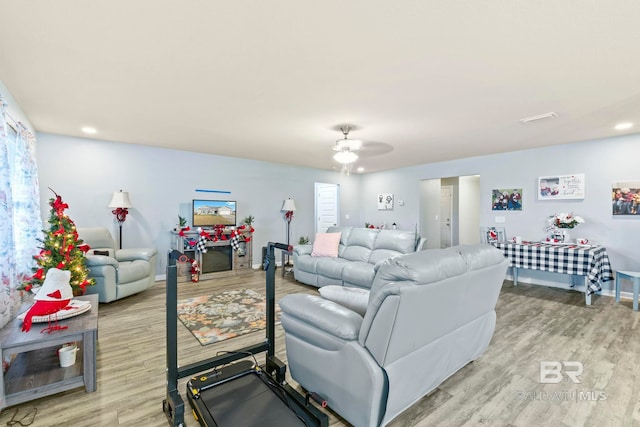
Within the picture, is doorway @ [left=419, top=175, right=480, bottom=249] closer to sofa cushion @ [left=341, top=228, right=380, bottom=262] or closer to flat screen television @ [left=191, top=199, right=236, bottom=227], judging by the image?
sofa cushion @ [left=341, top=228, right=380, bottom=262]

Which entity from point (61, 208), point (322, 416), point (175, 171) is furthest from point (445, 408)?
point (175, 171)

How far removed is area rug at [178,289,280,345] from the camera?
3.03m

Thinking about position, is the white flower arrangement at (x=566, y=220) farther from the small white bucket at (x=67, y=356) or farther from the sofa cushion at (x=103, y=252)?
the sofa cushion at (x=103, y=252)

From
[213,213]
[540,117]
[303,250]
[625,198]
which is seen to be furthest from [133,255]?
[625,198]

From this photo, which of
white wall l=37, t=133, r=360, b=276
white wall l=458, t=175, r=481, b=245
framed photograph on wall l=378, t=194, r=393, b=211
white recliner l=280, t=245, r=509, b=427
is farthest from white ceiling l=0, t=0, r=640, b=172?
white wall l=458, t=175, r=481, b=245

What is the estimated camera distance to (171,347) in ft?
5.91

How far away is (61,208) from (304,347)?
287 centimetres

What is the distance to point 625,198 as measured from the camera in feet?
14.5

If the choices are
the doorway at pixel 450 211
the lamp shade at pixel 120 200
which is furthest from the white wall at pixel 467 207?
the lamp shade at pixel 120 200

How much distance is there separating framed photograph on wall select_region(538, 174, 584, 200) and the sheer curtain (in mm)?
7004

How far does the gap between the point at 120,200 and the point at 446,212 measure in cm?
807

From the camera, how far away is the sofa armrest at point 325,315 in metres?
1.68


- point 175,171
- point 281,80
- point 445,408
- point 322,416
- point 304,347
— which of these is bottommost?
point 445,408

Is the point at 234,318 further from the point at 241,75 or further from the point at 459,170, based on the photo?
the point at 459,170
